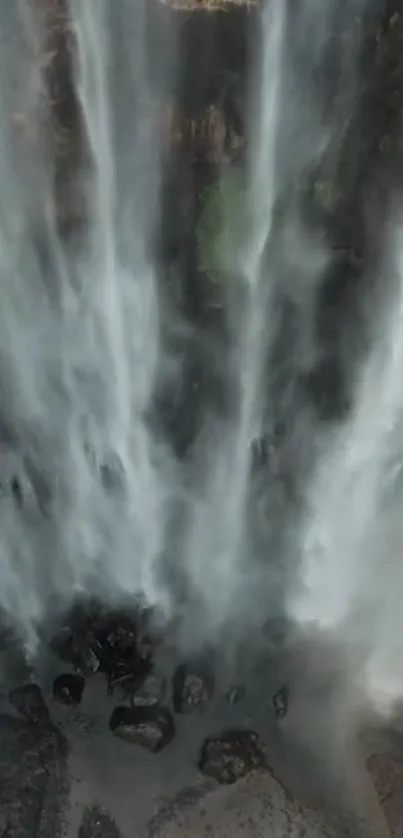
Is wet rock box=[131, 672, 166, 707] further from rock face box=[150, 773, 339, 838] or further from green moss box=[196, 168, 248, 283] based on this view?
green moss box=[196, 168, 248, 283]

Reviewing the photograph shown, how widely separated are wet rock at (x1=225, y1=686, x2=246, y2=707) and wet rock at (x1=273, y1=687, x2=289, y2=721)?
0.53ft

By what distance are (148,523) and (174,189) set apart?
1947 millimetres

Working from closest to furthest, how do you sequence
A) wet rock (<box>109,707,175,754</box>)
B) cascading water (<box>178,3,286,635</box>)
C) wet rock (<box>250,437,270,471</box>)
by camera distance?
cascading water (<box>178,3,286,635</box>) < wet rock (<box>109,707,175,754</box>) < wet rock (<box>250,437,270,471</box>)

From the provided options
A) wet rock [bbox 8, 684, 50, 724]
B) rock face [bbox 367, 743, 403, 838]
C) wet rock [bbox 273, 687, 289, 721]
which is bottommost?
rock face [bbox 367, 743, 403, 838]

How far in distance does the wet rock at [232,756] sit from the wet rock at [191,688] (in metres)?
0.20

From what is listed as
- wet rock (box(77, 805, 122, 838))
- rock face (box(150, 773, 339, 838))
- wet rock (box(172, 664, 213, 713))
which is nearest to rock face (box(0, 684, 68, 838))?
wet rock (box(77, 805, 122, 838))

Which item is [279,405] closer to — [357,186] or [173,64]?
[357,186]

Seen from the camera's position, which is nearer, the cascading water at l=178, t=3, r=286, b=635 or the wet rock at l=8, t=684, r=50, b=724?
the cascading water at l=178, t=3, r=286, b=635

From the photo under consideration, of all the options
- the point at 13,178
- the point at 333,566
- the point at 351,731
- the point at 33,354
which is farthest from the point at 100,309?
the point at 351,731

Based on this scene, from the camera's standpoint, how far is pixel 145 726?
4.43 meters

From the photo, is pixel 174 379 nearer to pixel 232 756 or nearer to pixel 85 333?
pixel 85 333

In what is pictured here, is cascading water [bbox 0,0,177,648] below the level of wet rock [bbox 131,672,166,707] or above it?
above

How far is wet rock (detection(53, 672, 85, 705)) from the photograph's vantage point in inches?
178

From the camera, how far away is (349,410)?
4.87m
